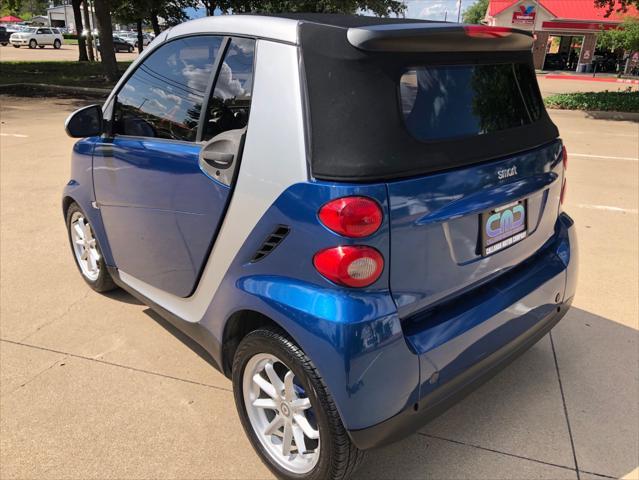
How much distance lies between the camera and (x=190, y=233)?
2537mm

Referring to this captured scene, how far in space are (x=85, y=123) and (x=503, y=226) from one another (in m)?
2.34

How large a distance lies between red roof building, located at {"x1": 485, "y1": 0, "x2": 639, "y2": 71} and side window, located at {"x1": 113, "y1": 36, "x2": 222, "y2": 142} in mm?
37902

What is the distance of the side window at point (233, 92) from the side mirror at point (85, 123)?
103 centimetres

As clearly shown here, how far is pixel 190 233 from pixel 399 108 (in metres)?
1.15

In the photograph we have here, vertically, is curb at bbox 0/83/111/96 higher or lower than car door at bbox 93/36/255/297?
lower

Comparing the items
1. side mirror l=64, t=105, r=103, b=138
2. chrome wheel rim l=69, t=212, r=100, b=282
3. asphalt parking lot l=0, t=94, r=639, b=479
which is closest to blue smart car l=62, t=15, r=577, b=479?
asphalt parking lot l=0, t=94, r=639, b=479

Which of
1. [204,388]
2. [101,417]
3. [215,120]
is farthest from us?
[204,388]

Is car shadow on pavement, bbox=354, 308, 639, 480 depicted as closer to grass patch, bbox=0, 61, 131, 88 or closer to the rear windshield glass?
the rear windshield glass

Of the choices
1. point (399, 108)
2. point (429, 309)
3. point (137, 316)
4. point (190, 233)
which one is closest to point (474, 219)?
point (429, 309)

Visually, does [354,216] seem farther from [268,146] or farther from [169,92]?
[169,92]

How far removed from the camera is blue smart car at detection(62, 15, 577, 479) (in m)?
1.87

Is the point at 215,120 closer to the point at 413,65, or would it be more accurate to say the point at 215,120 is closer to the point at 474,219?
the point at 413,65

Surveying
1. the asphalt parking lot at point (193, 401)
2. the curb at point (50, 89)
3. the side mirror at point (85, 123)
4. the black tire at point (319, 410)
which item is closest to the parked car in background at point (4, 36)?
the curb at point (50, 89)

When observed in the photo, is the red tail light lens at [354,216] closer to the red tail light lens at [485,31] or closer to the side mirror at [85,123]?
the red tail light lens at [485,31]
